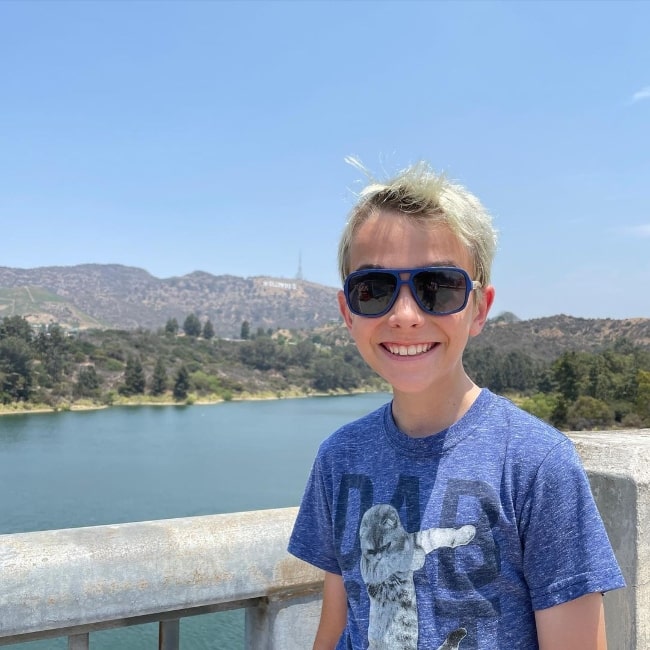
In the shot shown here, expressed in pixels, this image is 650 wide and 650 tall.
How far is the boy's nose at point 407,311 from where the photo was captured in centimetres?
137

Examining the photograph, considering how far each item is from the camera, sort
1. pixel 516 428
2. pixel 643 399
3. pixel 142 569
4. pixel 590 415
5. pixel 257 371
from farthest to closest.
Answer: pixel 257 371, pixel 590 415, pixel 643 399, pixel 142 569, pixel 516 428

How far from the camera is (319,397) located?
98.8m

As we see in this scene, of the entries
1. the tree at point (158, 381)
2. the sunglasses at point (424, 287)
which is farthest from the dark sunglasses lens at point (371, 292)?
the tree at point (158, 381)

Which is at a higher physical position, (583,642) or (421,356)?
(421,356)

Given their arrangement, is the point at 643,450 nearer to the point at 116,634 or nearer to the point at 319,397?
the point at 116,634

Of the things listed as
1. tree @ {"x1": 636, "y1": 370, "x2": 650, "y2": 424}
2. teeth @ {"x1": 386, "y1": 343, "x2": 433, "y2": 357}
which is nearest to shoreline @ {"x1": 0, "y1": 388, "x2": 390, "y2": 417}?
tree @ {"x1": 636, "y1": 370, "x2": 650, "y2": 424}

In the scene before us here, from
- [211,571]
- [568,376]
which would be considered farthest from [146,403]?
[211,571]

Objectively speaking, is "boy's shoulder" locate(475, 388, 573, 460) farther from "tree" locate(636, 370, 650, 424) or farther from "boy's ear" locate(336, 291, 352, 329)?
"tree" locate(636, 370, 650, 424)

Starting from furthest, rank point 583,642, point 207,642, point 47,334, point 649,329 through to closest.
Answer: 1. point 649,329
2. point 47,334
3. point 207,642
4. point 583,642

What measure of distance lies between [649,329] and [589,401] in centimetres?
5597

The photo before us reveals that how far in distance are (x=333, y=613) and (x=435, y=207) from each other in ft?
3.04

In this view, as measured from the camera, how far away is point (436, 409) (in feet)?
4.57

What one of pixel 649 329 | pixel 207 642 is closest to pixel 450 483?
pixel 207 642

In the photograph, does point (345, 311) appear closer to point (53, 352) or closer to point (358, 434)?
point (358, 434)
